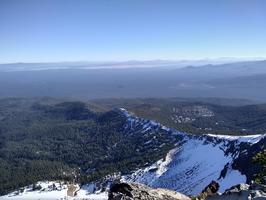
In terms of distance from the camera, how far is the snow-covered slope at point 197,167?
144750 millimetres

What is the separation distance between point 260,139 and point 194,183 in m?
28.3

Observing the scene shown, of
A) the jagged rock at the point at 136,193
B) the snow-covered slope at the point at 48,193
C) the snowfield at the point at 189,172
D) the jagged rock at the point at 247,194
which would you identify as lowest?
the snow-covered slope at the point at 48,193

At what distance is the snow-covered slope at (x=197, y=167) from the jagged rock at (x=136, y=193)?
10317 cm

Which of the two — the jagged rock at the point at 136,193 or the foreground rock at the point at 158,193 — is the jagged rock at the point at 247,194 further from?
the jagged rock at the point at 136,193

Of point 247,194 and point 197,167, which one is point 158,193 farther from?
point 197,167

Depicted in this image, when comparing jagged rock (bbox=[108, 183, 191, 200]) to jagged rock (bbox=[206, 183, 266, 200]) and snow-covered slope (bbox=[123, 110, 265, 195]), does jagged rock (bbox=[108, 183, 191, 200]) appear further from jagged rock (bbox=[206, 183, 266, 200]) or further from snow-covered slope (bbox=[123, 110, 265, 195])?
snow-covered slope (bbox=[123, 110, 265, 195])

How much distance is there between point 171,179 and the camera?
15975 cm

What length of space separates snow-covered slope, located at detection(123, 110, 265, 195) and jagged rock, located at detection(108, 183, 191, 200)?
103170 millimetres

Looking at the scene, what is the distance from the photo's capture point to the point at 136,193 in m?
31.2

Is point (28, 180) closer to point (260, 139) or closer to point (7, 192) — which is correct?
point (7, 192)

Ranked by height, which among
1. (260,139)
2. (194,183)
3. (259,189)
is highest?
(259,189)

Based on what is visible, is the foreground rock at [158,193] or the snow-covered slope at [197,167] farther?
the snow-covered slope at [197,167]

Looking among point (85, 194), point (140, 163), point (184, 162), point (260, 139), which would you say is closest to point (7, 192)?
point (85, 194)

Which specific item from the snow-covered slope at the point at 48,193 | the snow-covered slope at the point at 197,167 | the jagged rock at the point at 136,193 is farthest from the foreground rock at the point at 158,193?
the snow-covered slope at the point at 48,193
